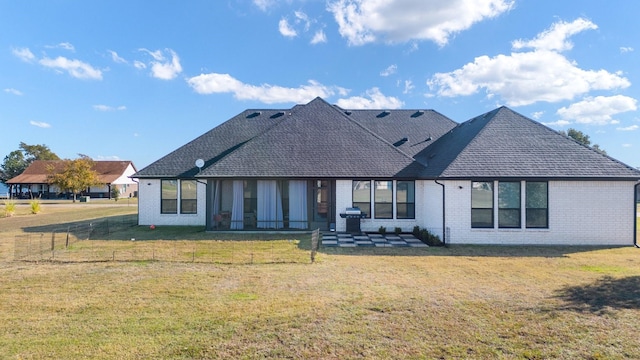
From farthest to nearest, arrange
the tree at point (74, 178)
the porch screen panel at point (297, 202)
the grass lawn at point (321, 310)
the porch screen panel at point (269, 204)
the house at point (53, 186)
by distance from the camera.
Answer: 1. the house at point (53, 186)
2. the tree at point (74, 178)
3. the porch screen panel at point (269, 204)
4. the porch screen panel at point (297, 202)
5. the grass lawn at point (321, 310)

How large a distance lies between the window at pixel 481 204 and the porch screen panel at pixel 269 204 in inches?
328

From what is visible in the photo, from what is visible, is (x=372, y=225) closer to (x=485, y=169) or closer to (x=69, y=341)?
(x=485, y=169)

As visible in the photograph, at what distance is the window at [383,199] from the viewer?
15.2m

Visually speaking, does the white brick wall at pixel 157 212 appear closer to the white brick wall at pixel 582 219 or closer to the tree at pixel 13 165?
the white brick wall at pixel 582 219

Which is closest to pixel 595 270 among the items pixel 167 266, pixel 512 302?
pixel 512 302

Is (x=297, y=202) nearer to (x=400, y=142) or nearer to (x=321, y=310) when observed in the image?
(x=400, y=142)

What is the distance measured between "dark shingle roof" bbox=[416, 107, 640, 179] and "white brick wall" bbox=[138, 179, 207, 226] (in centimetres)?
1127

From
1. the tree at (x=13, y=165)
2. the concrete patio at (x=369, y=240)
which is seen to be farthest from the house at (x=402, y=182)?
the tree at (x=13, y=165)

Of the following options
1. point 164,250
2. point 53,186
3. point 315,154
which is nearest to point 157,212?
point 164,250

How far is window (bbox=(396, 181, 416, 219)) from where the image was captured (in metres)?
15.2

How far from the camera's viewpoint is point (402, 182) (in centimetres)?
1524

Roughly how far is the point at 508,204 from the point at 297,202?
347 inches

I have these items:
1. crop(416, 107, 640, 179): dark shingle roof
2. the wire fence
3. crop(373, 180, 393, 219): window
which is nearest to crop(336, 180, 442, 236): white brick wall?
crop(373, 180, 393, 219): window

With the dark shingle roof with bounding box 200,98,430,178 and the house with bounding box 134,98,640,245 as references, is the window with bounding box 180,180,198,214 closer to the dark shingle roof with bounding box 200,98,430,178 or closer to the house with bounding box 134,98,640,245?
the house with bounding box 134,98,640,245
